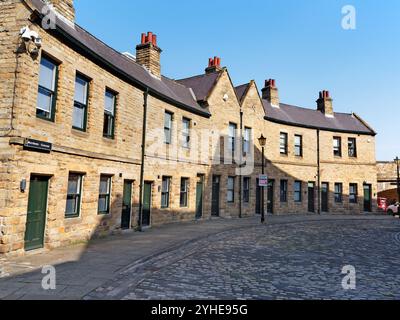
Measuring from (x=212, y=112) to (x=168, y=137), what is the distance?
4.52 m

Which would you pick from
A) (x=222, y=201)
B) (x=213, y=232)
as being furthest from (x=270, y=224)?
(x=213, y=232)

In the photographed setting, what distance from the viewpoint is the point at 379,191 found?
117ft

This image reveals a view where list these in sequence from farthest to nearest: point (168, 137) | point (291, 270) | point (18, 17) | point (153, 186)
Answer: point (168, 137) < point (153, 186) < point (18, 17) < point (291, 270)

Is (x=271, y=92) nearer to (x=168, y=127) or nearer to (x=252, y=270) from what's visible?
(x=168, y=127)

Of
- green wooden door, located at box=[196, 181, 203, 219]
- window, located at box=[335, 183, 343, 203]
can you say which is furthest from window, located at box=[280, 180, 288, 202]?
green wooden door, located at box=[196, 181, 203, 219]

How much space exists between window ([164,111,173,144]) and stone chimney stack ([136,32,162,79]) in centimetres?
310

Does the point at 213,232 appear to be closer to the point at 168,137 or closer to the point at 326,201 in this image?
the point at 168,137

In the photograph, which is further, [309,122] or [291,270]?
[309,122]

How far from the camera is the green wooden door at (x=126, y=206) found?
515 inches

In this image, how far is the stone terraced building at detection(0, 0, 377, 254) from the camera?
27.4 ft

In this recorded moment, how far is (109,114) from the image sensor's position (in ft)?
40.0

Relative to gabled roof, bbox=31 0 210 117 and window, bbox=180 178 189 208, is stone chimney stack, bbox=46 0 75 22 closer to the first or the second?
gabled roof, bbox=31 0 210 117

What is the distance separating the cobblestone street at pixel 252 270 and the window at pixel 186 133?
6.38 metres

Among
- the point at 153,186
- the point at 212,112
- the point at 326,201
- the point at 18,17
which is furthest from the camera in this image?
the point at 326,201
